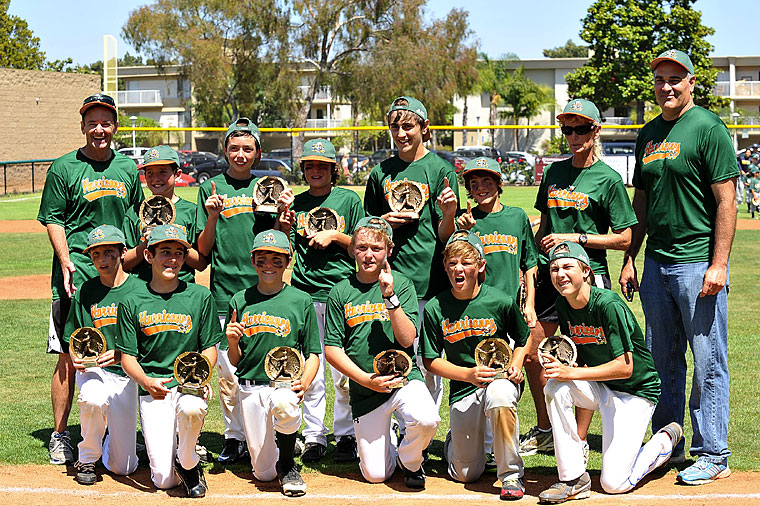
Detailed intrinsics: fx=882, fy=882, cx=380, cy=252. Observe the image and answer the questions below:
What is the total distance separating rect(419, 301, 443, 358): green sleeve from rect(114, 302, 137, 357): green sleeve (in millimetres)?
1723

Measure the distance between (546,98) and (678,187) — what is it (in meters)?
58.1

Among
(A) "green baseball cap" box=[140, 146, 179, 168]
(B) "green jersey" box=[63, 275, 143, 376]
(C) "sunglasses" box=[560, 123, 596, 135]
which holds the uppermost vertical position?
(C) "sunglasses" box=[560, 123, 596, 135]

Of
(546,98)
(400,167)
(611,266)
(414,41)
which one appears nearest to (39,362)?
(400,167)

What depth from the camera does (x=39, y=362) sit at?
28.1 ft

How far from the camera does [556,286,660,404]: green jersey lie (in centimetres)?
509

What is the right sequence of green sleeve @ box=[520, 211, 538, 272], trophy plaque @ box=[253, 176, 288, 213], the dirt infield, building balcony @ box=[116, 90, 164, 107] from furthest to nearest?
1. building balcony @ box=[116, 90, 164, 107]
2. green sleeve @ box=[520, 211, 538, 272]
3. trophy plaque @ box=[253, 176, 288, 213]
4. the dirt infield

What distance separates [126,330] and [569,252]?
2645 mm

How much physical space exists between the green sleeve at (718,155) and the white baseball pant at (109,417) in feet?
12.2

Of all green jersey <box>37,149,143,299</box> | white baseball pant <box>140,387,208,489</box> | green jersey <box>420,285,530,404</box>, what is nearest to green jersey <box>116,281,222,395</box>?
white baseball pant <box>140,387,208,489</box>

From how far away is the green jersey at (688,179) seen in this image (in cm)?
520

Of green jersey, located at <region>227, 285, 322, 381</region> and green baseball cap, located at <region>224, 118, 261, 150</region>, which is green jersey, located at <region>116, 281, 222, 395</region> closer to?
green jersey, located at <region>227, 285, 322, 381</region>

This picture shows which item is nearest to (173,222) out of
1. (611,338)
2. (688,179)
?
(611,338)

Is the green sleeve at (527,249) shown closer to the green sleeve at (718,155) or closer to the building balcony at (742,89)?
the green sleeve at (718,155)

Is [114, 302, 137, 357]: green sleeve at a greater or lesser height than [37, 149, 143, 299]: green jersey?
lesser
